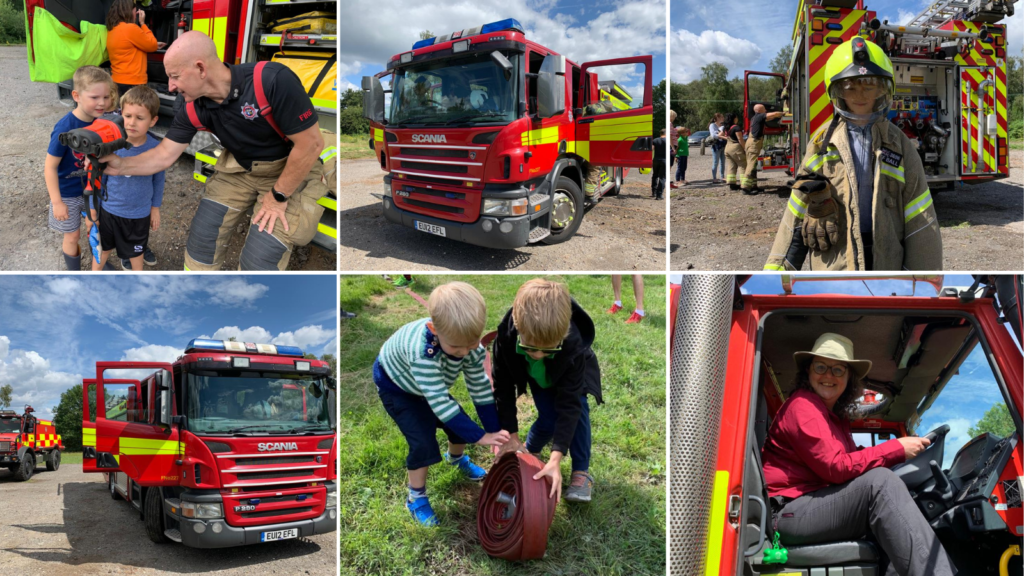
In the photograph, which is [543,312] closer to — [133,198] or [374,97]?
[133,198]

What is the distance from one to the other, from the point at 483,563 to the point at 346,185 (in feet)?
26.7

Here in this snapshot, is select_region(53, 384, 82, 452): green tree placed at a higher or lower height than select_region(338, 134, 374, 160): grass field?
lower

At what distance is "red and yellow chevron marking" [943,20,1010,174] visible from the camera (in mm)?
6316

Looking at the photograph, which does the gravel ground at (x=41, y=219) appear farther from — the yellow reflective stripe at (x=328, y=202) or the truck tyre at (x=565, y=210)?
the truck tyre at (x=565, y=210)

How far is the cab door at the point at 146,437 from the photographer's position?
4.72 m

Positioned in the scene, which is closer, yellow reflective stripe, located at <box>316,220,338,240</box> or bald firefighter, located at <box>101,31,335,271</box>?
bald firefighter, located at <box>101,31,335,271</box>

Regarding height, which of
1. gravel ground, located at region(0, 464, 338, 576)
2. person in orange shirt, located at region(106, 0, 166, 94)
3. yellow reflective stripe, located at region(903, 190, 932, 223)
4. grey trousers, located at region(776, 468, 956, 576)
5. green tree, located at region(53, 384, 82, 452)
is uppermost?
person in orange shirt, located at region(106, 0, 166, 94)

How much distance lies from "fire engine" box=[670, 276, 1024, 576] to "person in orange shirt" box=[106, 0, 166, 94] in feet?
18.8

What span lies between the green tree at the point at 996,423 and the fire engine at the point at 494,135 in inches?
137

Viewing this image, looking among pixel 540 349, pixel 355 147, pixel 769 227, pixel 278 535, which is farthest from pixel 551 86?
pixel 355 147

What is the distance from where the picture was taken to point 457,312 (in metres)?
2.50

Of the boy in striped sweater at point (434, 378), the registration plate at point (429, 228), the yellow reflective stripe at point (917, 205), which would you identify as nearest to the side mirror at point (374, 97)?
the registration plate at point (429, 228)

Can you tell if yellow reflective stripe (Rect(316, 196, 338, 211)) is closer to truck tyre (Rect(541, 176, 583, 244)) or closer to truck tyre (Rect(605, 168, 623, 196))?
truck tyre (Rect(541, 176, 583, 244))

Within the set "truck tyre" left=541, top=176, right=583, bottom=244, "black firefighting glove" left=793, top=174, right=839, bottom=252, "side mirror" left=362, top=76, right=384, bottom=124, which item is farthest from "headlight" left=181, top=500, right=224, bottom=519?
"black firefighting glove" left=793, top=174, right=839, bottom=252
